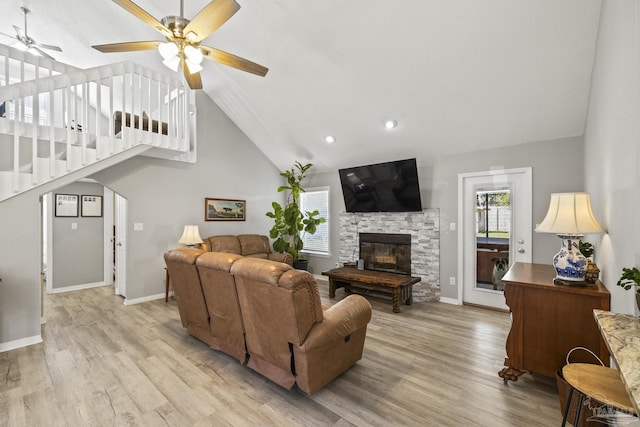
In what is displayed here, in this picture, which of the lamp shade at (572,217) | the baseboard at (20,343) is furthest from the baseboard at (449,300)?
the baseboard at (20,343)

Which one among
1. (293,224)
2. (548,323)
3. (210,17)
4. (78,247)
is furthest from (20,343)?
(548,323)

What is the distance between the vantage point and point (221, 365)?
2.71 m

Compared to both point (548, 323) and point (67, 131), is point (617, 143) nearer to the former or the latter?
point (548, 323)

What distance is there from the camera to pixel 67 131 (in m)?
3.41

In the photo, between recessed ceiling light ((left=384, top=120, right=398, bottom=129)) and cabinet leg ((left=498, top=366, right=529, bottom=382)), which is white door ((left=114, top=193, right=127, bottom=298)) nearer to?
recessed ceiling light ((left=384, top=120, right=398, bottom=129))

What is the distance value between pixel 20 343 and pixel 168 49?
11.1 ft

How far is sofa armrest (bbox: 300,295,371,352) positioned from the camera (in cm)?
210

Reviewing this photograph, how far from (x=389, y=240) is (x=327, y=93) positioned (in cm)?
270

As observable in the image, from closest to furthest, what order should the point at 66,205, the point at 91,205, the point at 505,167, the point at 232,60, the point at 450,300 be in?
the point at 232,60 → the point at 505,167 → the point at 450,300 → the point at 66,205 → the point at 91,205

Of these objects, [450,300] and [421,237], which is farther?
[421,237]

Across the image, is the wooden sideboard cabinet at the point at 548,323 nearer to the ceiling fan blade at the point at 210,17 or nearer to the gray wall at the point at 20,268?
the ceiling fan blade at the point at 210,17

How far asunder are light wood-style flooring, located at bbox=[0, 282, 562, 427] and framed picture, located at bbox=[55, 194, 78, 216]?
2.58 m

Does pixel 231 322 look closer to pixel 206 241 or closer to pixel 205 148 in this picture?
pixel 206 241

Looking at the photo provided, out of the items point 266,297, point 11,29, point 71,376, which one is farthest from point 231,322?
point 11,29
